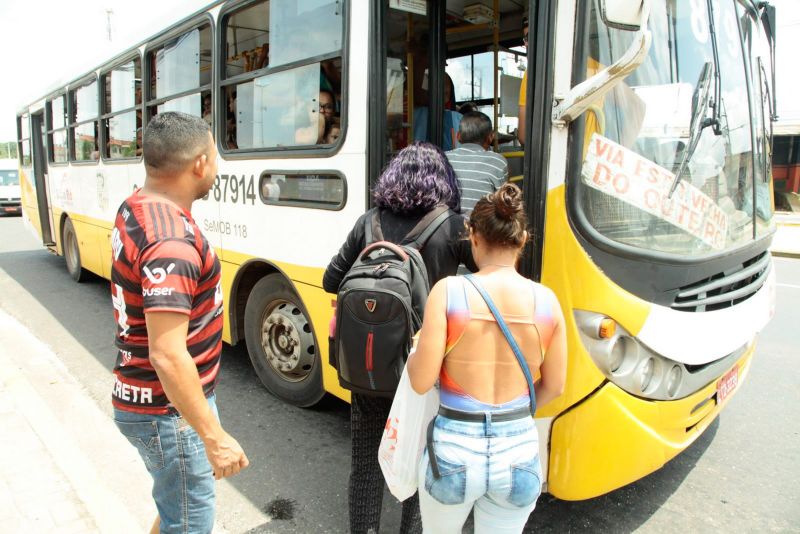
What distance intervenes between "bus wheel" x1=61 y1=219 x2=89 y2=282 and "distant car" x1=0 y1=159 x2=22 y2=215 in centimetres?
1585

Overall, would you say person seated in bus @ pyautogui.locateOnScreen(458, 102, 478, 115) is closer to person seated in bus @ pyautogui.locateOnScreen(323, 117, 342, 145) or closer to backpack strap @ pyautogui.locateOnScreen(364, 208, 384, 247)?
person seated in bus @ pyautogui.locateOnScreen(323, 117, 342, 145)

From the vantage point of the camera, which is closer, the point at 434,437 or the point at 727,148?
the point at 434,437

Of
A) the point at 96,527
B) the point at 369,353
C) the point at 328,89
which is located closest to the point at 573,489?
the point at 369,353

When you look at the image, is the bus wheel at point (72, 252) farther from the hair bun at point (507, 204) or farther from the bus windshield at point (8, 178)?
the bus windshield at point (8, 178)

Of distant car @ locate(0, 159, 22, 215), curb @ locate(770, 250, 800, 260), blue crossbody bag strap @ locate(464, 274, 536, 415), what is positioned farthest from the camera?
distant car @ locate(0, 159, 22, 215)

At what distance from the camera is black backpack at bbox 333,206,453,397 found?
1.97 meters

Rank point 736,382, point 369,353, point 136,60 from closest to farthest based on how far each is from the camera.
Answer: point 369,353, point 736,382, point 136,60

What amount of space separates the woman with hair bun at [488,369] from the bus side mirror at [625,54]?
0.59 metres

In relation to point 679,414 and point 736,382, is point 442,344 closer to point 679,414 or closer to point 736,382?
point 679,414

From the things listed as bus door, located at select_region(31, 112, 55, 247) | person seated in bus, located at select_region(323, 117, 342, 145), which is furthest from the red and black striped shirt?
bus door, located at select_region(31, 112, 55, 247)

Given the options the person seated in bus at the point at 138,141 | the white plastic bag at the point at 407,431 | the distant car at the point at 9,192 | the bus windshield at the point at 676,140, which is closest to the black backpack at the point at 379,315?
the white plastic bag at the point at 407,431

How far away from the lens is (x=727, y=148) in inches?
110

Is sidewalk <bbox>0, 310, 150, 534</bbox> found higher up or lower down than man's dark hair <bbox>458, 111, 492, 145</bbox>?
lower down

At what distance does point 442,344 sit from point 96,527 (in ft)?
6.62
